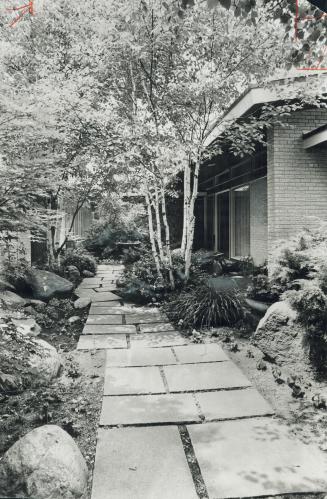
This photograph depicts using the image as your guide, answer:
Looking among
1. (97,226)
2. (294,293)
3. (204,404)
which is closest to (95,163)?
(294,293)

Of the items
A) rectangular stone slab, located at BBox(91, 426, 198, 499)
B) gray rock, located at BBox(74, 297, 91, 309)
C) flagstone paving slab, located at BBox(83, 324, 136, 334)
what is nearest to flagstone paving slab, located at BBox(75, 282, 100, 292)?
gray rock, located at BBox(74, 297, 91, 309)

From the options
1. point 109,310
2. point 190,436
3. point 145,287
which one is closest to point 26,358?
point 190,436

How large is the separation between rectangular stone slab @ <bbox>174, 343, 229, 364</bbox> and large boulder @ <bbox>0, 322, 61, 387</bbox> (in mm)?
1321

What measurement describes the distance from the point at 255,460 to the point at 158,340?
272 cm

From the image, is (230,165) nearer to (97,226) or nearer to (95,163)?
(95,163)

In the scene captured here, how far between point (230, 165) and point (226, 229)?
1.82 metres

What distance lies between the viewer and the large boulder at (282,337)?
13.2ft

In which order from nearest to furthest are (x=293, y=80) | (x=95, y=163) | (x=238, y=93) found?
(x=293, y=80)
(x=238, y=93)
(x=95, y=163)

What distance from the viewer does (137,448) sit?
8.29ft

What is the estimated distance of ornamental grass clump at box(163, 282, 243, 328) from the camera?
18.0 feet

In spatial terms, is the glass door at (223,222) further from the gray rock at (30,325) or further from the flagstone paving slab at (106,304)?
the gray rock at (30,325)

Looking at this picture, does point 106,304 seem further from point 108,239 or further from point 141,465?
point 108,239

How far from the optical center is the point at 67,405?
3.16m

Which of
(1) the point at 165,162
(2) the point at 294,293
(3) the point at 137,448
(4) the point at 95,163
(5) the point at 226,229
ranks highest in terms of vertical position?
(4) the point at 95,163
